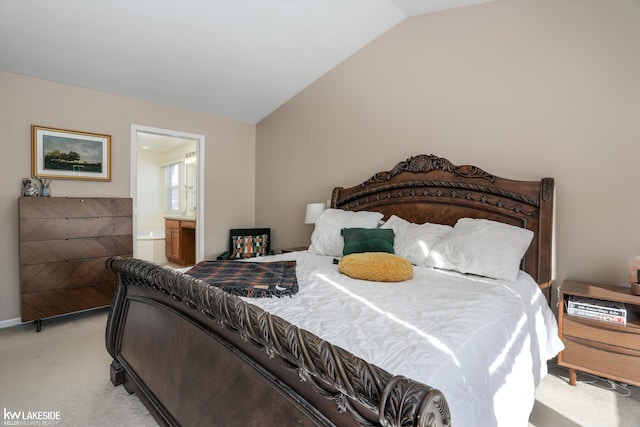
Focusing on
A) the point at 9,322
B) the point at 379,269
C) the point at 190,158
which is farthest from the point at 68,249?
the point at 190,158

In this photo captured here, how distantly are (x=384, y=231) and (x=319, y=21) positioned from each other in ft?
6.85

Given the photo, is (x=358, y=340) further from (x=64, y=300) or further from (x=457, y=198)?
(x=64, y=300)

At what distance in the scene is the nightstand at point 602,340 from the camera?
1855 mm

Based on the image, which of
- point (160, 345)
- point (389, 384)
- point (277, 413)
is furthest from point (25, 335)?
point (389, 384)

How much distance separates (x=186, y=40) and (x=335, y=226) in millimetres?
2257

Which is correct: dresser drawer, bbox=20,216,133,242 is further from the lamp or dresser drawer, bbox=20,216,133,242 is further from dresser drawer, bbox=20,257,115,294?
the lamp

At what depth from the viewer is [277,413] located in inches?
36.4

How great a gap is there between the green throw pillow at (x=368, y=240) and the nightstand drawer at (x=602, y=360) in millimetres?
1305

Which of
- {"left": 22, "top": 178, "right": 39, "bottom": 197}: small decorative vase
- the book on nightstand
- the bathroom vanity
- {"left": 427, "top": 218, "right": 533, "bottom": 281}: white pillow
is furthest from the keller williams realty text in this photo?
the bathroom vanity

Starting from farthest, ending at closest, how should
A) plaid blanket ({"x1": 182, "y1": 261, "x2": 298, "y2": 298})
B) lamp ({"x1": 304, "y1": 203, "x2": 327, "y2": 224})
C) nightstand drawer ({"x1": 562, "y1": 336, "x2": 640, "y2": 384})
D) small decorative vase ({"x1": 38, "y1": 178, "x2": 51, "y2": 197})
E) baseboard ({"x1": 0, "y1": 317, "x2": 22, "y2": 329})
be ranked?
lamp ({"x1": 304, "y1": 203, "x2": 327, "y2": 224}) < small decorative vase ({"x1": 38, "y1": 178, "x2": 51, "y2": 197}) < baseboard ({"x1": 0, "y1": 317, "x2": 22, "y2": 329}) < nightstand drawer ({"x1": 562, "y1": 336, "x2": 640, "y2": 384}) < plaid blanket ({"x1": 182, "y1": 261, "x2": 298, "y2": 298})

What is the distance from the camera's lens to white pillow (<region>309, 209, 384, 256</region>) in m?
2.92

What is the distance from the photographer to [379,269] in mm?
1955

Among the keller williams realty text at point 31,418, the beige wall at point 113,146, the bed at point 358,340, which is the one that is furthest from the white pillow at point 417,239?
the beige wall at point 113,146

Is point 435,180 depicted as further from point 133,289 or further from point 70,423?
point 70,423
